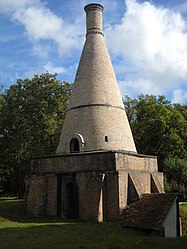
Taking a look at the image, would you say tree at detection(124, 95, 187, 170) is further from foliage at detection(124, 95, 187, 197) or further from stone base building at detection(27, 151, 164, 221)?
stone base building at detection(27, 151, 164, 221)

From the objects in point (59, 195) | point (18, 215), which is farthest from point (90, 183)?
point (18, 215)

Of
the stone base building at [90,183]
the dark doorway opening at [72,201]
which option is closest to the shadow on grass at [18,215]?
the stone base building at [90,183]

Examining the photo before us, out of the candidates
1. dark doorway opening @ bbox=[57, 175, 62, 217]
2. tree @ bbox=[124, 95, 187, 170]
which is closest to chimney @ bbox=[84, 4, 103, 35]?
dark doorway opening @ bbox=[57, 175, 62, 217]

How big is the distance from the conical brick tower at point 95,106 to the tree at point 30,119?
9.29 m

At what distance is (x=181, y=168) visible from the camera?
984 inches

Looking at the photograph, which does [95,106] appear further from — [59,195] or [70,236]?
[70,236]

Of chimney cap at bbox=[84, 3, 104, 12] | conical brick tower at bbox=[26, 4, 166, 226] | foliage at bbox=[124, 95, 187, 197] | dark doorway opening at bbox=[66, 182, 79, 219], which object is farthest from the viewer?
foliage at bbox=[124, 95, 187, 197]

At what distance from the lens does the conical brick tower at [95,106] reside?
51.8 feet

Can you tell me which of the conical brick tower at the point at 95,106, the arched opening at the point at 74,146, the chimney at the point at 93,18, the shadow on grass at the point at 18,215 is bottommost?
the shadow on grass at the point at 18,215

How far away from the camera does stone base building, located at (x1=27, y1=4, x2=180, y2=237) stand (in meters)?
14.3

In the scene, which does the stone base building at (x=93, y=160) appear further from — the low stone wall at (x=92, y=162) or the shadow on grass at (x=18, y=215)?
the shadow on grass at (x=18, y=215)

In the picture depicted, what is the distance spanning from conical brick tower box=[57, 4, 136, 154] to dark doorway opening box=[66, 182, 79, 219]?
176cm

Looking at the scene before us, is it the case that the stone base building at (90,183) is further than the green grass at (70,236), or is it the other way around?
the stone base building at (90,183)

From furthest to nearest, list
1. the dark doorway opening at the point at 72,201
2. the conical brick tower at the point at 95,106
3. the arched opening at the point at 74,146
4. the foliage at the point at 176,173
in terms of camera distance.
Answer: the foliage at the point at 176,173, the arched opening at the point at 74,146, the conical brick tower at the point at 95,106, the dark doorway opening at the point at 72,201
